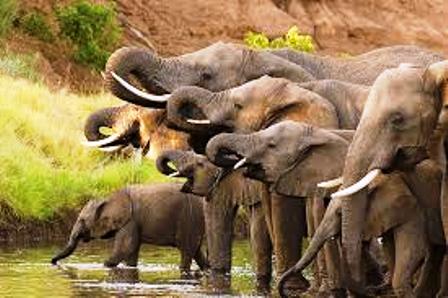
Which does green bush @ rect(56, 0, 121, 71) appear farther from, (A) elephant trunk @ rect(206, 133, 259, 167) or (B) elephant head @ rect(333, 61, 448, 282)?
(B) elephant head @ rect(333, 61, 448, 282)

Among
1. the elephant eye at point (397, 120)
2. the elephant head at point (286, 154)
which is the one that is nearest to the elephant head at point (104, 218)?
the elephant head at point (286, 154)

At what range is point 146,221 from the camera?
1809 cm

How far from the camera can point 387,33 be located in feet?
141

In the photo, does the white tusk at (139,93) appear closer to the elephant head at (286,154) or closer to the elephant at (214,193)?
the elephant at (214,193)

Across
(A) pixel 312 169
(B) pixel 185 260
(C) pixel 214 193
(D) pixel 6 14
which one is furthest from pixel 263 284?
(D) pixel 6 14

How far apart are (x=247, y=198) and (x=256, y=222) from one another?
1.03 ft

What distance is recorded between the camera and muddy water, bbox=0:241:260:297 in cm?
1485

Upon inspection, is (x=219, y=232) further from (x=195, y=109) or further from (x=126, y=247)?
(x=195, y=109)

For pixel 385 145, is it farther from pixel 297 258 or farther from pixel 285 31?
pixel 285 31

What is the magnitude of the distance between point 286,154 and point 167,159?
3085mm

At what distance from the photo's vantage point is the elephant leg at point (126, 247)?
1769 centimetres

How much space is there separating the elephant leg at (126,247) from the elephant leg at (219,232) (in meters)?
1.22

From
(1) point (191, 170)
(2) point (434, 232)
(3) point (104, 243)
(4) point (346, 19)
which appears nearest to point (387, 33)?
(4) point (346, 19)

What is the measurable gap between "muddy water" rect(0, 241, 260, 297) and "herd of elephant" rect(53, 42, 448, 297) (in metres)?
0.29
